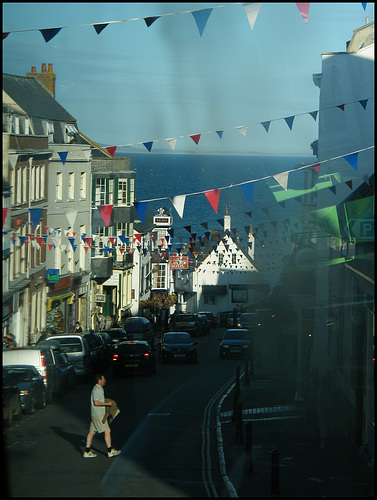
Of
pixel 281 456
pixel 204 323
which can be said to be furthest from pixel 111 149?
pixel 204 323

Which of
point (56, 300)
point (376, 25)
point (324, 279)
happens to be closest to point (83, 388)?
point (56, 300)

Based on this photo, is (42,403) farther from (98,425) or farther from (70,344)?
(70,344)

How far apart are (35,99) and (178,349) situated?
8.28 m

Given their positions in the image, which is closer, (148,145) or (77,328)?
(148,145)

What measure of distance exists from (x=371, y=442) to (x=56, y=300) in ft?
23.5

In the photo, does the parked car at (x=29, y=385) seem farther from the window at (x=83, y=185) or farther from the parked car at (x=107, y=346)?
the parked car at (x=107, y=346)

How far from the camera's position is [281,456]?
34.7 feet

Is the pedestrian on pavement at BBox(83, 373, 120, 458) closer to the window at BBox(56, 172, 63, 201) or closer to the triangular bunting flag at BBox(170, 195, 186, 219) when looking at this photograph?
the triangular bunting flag at BBox(170, 195, 186, 219)

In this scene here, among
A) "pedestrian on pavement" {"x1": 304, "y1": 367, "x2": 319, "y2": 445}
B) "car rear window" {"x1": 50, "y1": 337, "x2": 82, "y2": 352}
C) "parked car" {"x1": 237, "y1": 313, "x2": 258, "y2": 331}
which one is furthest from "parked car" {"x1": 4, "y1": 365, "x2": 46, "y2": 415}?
"parked car" {"x1": 237, "y1": 313, "x2": 258, "y2": 331}

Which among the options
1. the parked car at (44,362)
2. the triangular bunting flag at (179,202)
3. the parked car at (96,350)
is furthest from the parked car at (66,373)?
the triangular bunting flag at (179,202)

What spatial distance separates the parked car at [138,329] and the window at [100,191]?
4.74m

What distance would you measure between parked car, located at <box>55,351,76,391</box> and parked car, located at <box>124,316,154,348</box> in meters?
6.07

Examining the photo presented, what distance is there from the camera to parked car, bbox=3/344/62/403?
512 inches

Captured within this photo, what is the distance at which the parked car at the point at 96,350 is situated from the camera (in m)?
17.4
